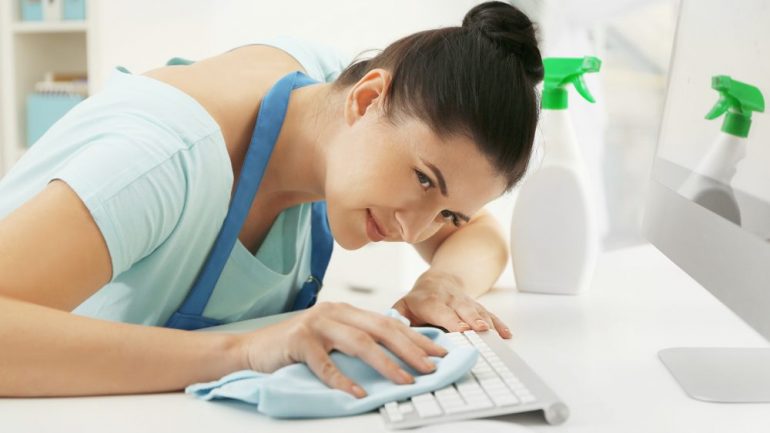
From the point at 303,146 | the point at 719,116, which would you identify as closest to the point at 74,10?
the point at 303,146

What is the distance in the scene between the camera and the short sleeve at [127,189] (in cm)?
78

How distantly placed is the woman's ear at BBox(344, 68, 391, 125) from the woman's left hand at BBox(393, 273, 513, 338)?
215mm

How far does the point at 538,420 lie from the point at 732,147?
1.32 ft

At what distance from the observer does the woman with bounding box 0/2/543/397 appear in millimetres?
742

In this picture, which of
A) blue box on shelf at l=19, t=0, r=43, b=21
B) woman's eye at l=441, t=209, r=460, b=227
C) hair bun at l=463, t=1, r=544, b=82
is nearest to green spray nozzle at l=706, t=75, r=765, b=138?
hair bun at l=463, t=1, r=544, b=82

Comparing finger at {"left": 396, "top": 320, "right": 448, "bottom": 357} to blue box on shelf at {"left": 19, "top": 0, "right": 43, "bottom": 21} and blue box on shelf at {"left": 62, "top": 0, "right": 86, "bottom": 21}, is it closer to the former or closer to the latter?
blue box on shelf at {"left": 62, "top": 0, "right": 86, "bottom": 21}

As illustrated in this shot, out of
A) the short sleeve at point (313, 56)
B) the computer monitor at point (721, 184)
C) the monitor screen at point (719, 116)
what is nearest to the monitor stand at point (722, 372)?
the computer monitor at point (721, 184)

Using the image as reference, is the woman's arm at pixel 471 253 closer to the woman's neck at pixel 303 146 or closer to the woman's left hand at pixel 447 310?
the woman's left hand at pixel 447 310

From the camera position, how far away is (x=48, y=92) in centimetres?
266

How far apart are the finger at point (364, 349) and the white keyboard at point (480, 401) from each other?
0.08 feet

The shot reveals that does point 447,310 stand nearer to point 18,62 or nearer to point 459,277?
point 459,277

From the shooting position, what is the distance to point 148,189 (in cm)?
83

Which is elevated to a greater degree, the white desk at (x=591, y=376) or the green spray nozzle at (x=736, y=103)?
the green spray nozzle at (x=736, y=103)

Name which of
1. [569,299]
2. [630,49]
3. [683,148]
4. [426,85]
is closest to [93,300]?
[426,85]
